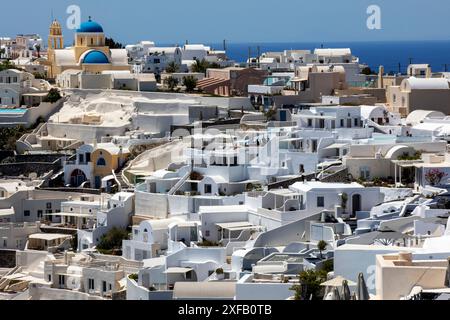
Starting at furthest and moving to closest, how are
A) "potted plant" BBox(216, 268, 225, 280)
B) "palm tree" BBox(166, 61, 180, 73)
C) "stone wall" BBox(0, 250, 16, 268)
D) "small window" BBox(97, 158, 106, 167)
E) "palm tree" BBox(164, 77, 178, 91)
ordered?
"palm tree" BBox(166, 61, 180, 73) < "palm tree" BBox(164, 77, 178, 91) < "small window" BBox(97, 158, 106, 167) < "stone wall" BBox(0, 250, 16, 268) < "potted plant" BBox(216, 268, 225, 280)

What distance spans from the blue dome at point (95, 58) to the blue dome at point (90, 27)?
3.74 ft

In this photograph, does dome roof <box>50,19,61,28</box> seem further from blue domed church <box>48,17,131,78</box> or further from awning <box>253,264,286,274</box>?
awning <box>253,264,286,274</box>

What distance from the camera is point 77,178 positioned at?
114 ft

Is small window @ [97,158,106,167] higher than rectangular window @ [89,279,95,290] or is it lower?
higher

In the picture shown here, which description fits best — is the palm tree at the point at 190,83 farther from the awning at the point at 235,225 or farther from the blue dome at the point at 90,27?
the awning at the point at 235,225

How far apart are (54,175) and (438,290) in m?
21.9

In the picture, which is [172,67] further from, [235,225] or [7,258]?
[235,225]

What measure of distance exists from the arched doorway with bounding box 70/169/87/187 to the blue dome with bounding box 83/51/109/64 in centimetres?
1181

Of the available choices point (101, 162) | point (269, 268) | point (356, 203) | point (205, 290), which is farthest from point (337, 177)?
point (205, 290)

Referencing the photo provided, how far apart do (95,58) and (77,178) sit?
12.2 meters

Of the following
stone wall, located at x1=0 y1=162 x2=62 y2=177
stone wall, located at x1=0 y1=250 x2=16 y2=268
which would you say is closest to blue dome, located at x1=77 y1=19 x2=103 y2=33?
stone wall, located at x1=0 y1=162 x2=62 y2=177

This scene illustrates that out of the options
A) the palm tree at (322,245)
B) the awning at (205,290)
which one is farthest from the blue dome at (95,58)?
the awning at (205,290)

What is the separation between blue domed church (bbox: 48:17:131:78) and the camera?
46062 mm
